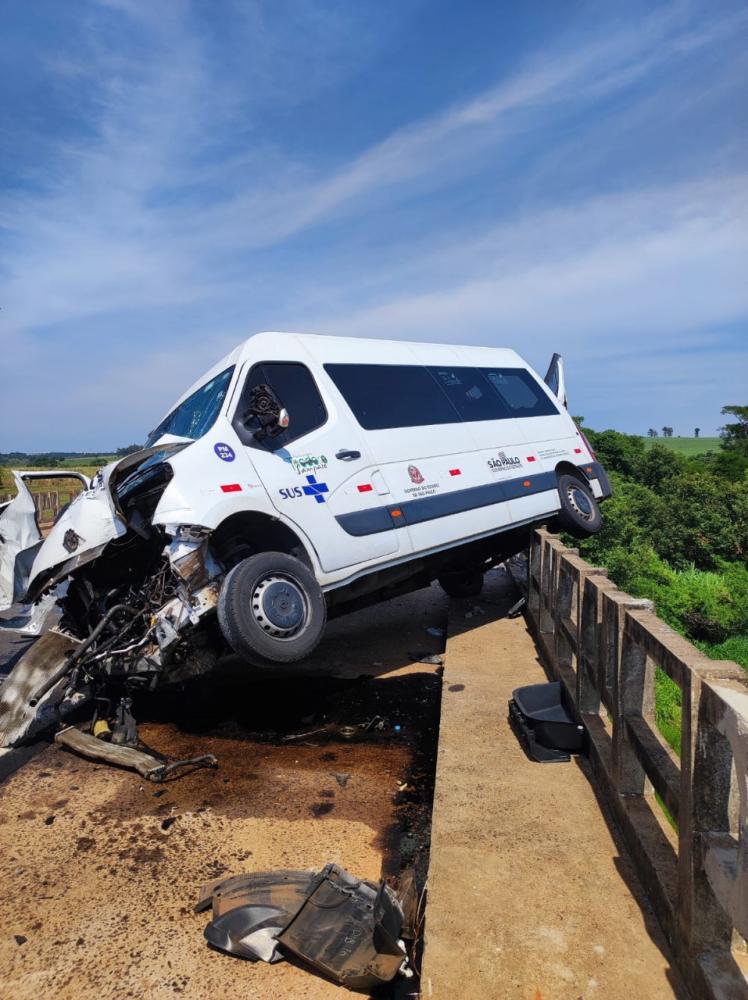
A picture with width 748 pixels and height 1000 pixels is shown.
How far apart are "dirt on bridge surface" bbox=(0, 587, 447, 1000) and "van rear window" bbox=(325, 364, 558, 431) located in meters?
2.41

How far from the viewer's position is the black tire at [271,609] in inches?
183

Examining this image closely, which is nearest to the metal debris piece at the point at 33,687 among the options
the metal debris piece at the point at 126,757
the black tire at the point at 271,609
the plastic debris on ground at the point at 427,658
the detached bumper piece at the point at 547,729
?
the metal debris piece at the point at 126,757

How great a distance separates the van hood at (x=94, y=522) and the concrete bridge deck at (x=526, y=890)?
2.54 meters

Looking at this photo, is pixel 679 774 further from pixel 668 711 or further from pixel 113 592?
pixel 668 711

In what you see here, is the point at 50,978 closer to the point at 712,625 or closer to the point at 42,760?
the point at 42,760

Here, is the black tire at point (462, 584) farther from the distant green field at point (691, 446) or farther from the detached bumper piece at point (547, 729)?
the distant green field at point (691, 446)

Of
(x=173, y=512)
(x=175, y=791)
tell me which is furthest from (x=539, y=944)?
(x=173, y=512)

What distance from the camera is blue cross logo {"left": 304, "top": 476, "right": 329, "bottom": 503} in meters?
5.37

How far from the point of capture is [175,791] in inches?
189

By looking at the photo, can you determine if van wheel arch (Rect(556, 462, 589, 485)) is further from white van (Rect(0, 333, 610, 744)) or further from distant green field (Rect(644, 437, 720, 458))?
distant green field (Rect(644, 437, 720, 458))

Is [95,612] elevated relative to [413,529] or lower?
lower

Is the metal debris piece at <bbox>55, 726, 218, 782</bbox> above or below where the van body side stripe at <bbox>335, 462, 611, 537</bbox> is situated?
below

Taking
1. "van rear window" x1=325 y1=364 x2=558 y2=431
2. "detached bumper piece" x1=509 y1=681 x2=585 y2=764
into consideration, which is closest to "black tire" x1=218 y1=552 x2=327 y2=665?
"detached bumper piece" x1=509 y1=681 x2=585 y2=764

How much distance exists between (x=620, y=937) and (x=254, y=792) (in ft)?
8.43
